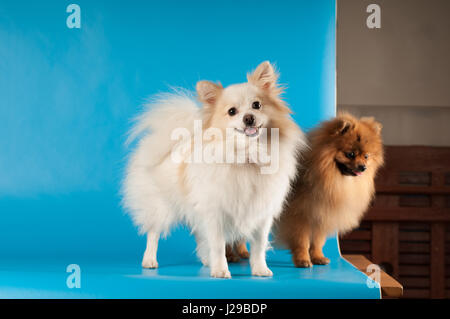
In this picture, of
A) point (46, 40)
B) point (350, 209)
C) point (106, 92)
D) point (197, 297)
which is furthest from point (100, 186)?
point (350, 209)

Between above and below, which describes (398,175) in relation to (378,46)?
below

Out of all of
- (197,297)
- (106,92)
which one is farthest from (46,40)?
(197,297)

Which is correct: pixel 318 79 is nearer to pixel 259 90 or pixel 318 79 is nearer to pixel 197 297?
pixel 259 90

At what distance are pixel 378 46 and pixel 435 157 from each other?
43.4 inches

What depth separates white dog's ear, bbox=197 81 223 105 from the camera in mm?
2355

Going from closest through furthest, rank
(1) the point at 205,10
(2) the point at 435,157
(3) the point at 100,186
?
(3) the point at 100,186 < (1) the point at 205,10 < (2) the point at 435,157

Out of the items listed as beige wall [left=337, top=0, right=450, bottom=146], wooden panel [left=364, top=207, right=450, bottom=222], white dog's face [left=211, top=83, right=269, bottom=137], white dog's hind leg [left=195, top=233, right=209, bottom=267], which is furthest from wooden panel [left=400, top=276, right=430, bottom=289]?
white dog's face [left=211, top=83, right=269, bottom=137]

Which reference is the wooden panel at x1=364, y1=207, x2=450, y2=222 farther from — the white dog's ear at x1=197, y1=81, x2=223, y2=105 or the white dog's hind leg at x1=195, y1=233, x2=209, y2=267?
the white dog's ear at x1=197, y1=81, x2=223, y2=105

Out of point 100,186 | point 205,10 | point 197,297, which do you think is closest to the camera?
point 197,297

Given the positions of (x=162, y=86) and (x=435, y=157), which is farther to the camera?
(x=435, y=157)

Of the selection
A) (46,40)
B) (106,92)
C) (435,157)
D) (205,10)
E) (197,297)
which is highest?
(205,10)

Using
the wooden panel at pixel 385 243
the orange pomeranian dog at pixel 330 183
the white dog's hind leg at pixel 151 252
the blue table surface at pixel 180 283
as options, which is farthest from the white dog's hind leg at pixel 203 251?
the wooden panel at pixel 385 243

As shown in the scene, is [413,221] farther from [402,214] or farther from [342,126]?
[342,126]

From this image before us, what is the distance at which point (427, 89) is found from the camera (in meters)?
4.48
